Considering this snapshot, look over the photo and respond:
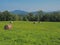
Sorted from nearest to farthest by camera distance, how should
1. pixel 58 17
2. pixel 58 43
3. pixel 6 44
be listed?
→ pixel 6 44 → pixel 58 43 → pixel 58 17

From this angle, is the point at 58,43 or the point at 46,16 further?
the point at 46,16

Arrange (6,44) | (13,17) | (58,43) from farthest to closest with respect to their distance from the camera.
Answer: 1. (13,17)
2. (58,43)
3. (6,44)

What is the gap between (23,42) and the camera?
25.8ft

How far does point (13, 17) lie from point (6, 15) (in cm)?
391

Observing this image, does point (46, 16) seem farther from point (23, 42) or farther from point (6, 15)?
point (23, 42)

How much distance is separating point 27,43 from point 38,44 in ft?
1.58

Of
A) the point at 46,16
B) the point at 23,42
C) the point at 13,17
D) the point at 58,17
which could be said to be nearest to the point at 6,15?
the point at 13,17

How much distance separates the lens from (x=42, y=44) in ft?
24.9

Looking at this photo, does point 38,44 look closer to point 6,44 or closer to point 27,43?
point 27,43

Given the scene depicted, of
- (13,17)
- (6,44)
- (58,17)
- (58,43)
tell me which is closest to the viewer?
(6,44)

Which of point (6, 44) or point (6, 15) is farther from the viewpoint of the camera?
point (6, 15)

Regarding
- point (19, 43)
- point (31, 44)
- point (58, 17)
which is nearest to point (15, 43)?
point (19, 43)

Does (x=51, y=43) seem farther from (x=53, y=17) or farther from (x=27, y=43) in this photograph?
(x=53, y=17)

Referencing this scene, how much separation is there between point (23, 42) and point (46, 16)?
7933 cm
